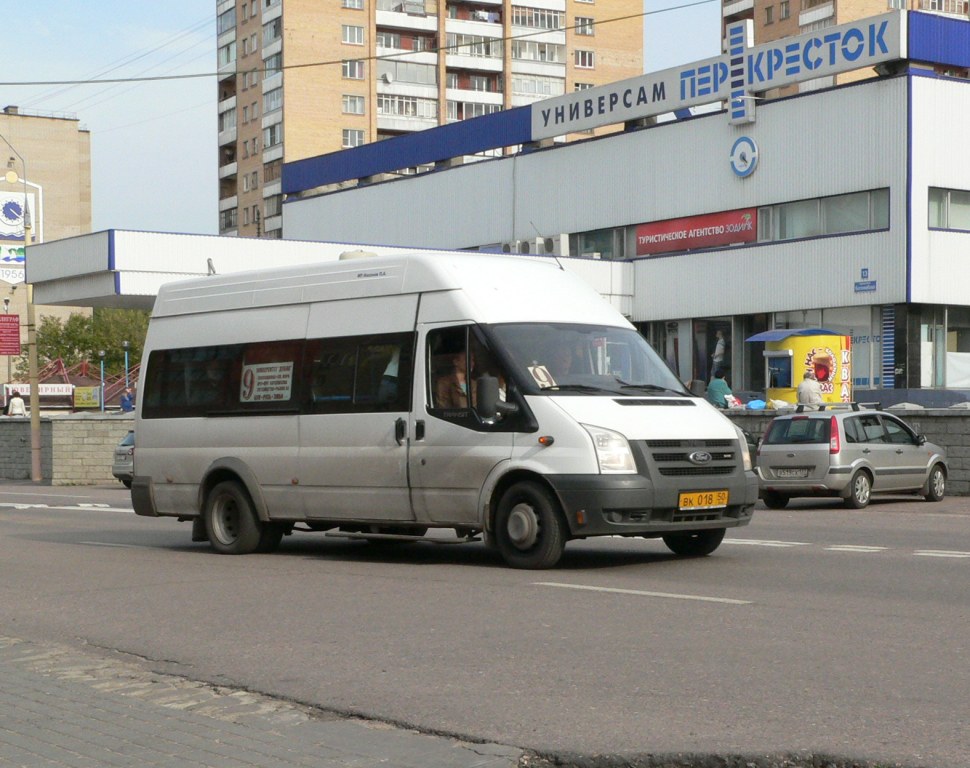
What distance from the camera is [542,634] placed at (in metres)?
8.77

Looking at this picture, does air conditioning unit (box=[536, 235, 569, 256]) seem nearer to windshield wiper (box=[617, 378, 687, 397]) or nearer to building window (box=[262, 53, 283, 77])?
windshield wiper (box=[617, 378, 687, 397])

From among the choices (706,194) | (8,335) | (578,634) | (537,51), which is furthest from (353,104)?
(578,634)

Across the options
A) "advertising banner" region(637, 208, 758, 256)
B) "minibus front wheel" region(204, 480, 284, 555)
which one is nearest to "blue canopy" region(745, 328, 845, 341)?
"advertising banner" region(637, 208, 758, 256)

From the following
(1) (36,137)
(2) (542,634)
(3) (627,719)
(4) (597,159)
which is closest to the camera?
(3) (627,719)

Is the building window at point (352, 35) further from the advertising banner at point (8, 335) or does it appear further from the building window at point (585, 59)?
the advertising banner at point (8, 335)

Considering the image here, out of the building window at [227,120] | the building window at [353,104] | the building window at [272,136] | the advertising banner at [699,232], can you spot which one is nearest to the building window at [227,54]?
the building window at [227,120]

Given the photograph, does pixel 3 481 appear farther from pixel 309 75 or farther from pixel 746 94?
pixel 309 75

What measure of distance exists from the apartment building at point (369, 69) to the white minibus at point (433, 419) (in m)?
88.4

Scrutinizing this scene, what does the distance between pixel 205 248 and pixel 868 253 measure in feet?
67.9

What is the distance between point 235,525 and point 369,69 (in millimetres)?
93422

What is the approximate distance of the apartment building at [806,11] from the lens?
10491 cm

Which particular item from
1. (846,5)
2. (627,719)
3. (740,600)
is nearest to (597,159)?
(740,600)

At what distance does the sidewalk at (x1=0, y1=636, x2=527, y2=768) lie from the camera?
230 inches

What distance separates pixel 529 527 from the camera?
12148mm
